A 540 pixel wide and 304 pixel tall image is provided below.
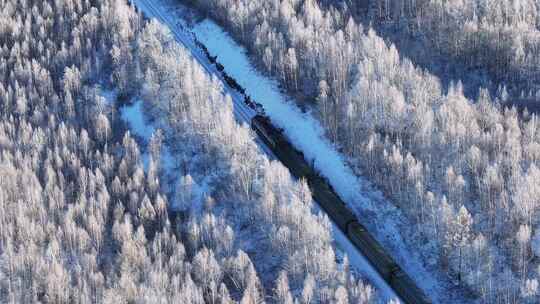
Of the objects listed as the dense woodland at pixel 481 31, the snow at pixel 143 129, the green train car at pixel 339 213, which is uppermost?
the dense woodland at pixel 481 31

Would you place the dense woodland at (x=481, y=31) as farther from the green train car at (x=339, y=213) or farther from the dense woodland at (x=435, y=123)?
the green train car at (x=339, y=213)

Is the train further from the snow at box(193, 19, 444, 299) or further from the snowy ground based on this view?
the snow at box(193, 19, 444, 299)

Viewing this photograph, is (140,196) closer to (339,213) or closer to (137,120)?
(137,120)

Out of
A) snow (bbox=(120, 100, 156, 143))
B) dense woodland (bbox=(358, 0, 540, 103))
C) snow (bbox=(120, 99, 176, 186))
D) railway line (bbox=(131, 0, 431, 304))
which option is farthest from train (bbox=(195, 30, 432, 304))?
dense woodland (bbox=(358, 0, 540, 103))

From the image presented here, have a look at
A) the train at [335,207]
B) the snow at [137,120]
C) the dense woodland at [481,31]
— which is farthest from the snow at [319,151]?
the dense woodland at [481,31]

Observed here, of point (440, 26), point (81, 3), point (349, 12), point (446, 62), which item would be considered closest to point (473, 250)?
point (446, 62)

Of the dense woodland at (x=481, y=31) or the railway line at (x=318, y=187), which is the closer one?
the railway line at (x=318, y=187)

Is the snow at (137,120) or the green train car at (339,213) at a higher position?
the snow at (137,120)
